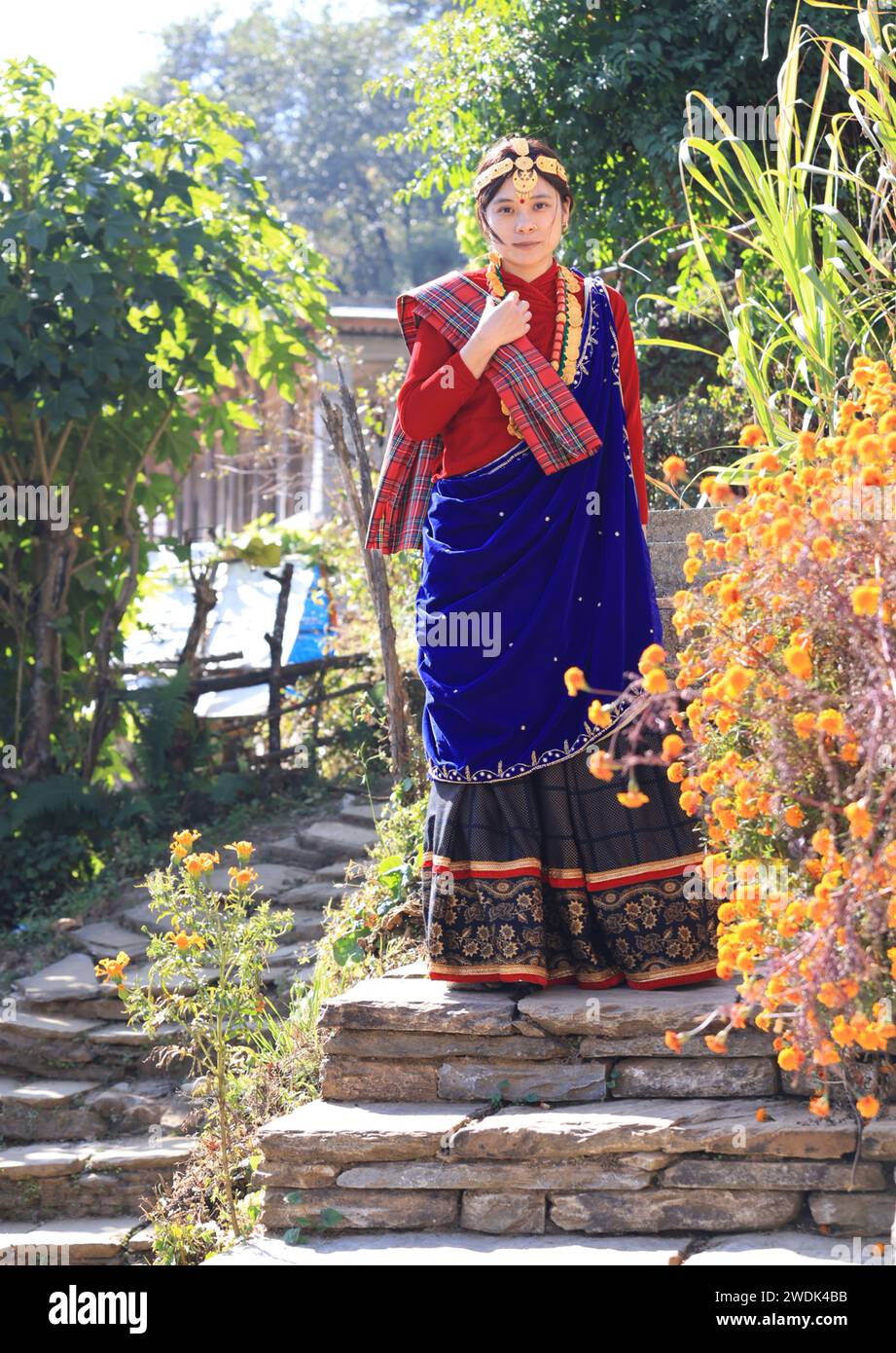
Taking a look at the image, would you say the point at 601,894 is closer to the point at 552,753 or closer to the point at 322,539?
the point at 552,753

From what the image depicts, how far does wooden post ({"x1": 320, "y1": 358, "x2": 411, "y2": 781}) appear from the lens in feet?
16.6

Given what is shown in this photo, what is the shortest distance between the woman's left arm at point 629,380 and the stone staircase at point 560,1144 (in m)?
1.24

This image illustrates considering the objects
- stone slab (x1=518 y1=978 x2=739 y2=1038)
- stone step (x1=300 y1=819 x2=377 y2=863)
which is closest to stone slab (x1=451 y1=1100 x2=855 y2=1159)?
stone slab (x1=518 y1=978 x2=739 y2=1038)

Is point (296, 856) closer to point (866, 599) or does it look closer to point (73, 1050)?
point (73, 1050)

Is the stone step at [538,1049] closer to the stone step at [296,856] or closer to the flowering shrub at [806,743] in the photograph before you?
the flowering shrub at [806,743]

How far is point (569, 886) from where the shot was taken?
3.41 m

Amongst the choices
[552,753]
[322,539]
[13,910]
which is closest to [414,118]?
[322,539]

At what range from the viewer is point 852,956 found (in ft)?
7.36

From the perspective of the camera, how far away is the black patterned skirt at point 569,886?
336 centimetres

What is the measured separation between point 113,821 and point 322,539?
103 inches

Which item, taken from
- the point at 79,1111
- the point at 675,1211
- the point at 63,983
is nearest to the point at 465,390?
the point at 675,1211

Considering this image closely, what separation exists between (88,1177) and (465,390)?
9.44ft

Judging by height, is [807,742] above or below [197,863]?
above

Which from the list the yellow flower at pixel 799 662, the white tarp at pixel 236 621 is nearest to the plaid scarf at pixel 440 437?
the yellow flower at pixel 799 662
